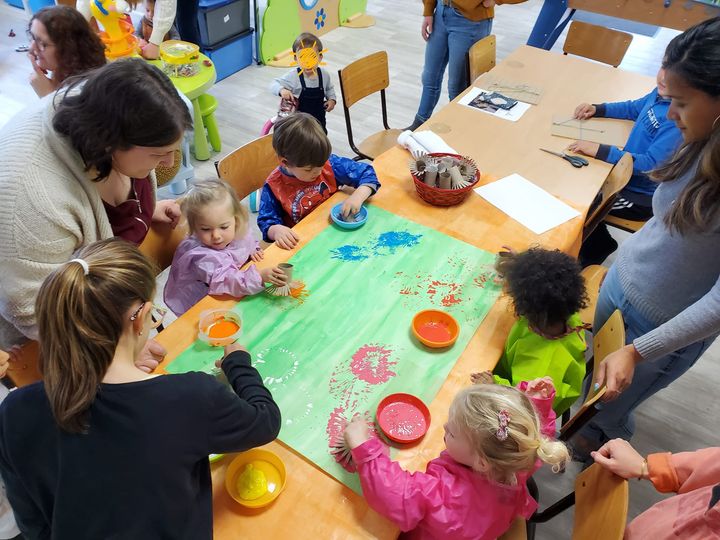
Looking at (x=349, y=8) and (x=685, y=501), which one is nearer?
(x=685, y=501)

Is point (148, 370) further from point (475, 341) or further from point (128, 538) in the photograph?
point (475, 341)

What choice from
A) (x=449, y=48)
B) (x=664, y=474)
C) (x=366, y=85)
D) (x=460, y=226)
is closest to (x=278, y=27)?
(x=449, y=48)

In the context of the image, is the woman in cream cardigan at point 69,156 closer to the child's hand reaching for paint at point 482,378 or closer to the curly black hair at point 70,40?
the child's hand reaching for paint at point 482,378

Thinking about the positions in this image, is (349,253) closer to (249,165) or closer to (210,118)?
(249,165)

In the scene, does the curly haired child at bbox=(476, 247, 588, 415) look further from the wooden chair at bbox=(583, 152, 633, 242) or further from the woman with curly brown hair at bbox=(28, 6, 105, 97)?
the woman with curly brown hair at bbox=(28, 6, 105, 97)

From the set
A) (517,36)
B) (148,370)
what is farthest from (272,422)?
(517,36)

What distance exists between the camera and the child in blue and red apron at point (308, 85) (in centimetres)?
296

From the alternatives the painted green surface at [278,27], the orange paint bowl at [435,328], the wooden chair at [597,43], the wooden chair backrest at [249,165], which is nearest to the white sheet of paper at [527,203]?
the orange paint bowl at [435,328]

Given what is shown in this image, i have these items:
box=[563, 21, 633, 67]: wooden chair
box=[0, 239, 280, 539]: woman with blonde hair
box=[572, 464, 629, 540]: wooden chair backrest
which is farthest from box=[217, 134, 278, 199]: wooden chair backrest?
box=[563, 21, 633, 67]: wooden chair

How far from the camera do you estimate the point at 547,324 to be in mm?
1483

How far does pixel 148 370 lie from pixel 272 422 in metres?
0.48

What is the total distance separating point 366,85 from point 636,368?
87.8 inches

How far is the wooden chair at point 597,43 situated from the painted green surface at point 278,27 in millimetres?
2753

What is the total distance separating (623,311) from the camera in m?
1.61
